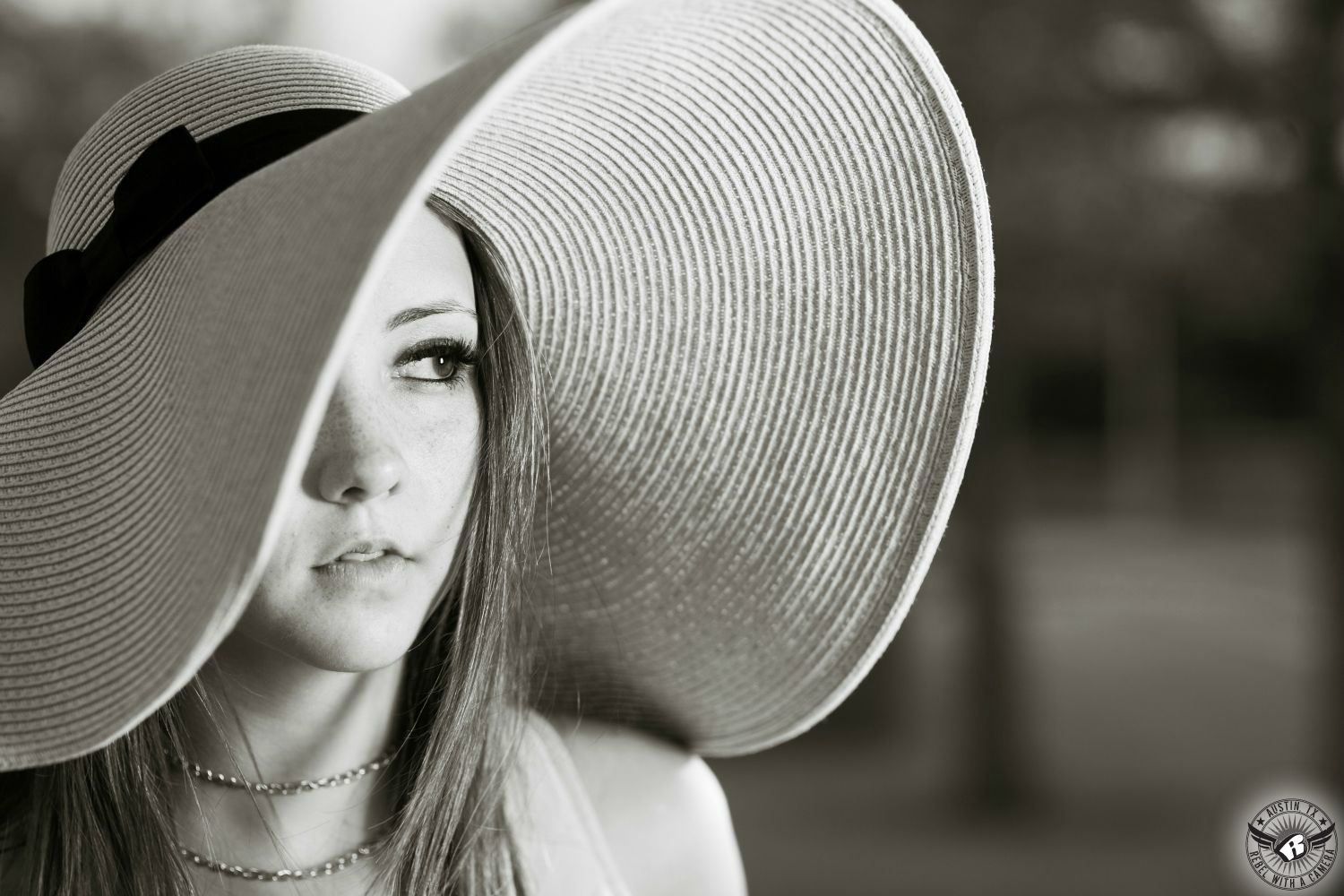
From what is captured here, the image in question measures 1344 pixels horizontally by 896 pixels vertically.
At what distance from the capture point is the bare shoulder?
69.5 inches

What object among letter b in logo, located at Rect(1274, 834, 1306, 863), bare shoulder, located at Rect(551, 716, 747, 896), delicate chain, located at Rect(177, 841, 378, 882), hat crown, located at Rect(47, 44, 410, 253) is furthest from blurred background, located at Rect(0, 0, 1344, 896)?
hat crown, located at Rect(47, 44, 410, 253)

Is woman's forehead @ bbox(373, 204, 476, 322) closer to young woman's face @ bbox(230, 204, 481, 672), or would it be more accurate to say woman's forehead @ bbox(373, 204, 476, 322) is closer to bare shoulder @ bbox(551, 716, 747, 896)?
young woman's face @ bbox(230, 204, 481, 672)

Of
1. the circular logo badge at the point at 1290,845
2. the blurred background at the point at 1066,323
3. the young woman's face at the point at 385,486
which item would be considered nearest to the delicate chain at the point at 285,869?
the young woman's face at the point at 385,486

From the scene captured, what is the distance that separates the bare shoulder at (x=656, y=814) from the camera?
5.79ft

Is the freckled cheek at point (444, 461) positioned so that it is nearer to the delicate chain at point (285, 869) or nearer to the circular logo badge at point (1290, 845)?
the delicate chain at point (285, 869)

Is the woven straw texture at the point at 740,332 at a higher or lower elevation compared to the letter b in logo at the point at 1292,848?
higher

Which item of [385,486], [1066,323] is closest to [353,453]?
[385,486]

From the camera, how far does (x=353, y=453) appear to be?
130 cm

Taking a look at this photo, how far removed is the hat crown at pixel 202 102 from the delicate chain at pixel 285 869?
71 cm

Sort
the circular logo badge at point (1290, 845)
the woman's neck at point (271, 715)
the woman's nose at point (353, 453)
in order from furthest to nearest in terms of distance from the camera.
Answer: the circular logo badge at point (1290, 845)
the woman's neck at point (271, 715)
the woman's nose at point (353, 453)

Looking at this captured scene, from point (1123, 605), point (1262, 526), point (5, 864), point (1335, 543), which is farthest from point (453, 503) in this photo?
point (1262, 526)

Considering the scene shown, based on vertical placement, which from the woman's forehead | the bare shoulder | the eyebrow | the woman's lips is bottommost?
the bare shoulder

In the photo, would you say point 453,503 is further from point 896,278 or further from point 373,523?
point 896,278

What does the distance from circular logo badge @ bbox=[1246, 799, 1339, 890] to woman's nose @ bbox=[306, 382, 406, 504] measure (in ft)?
4.84
